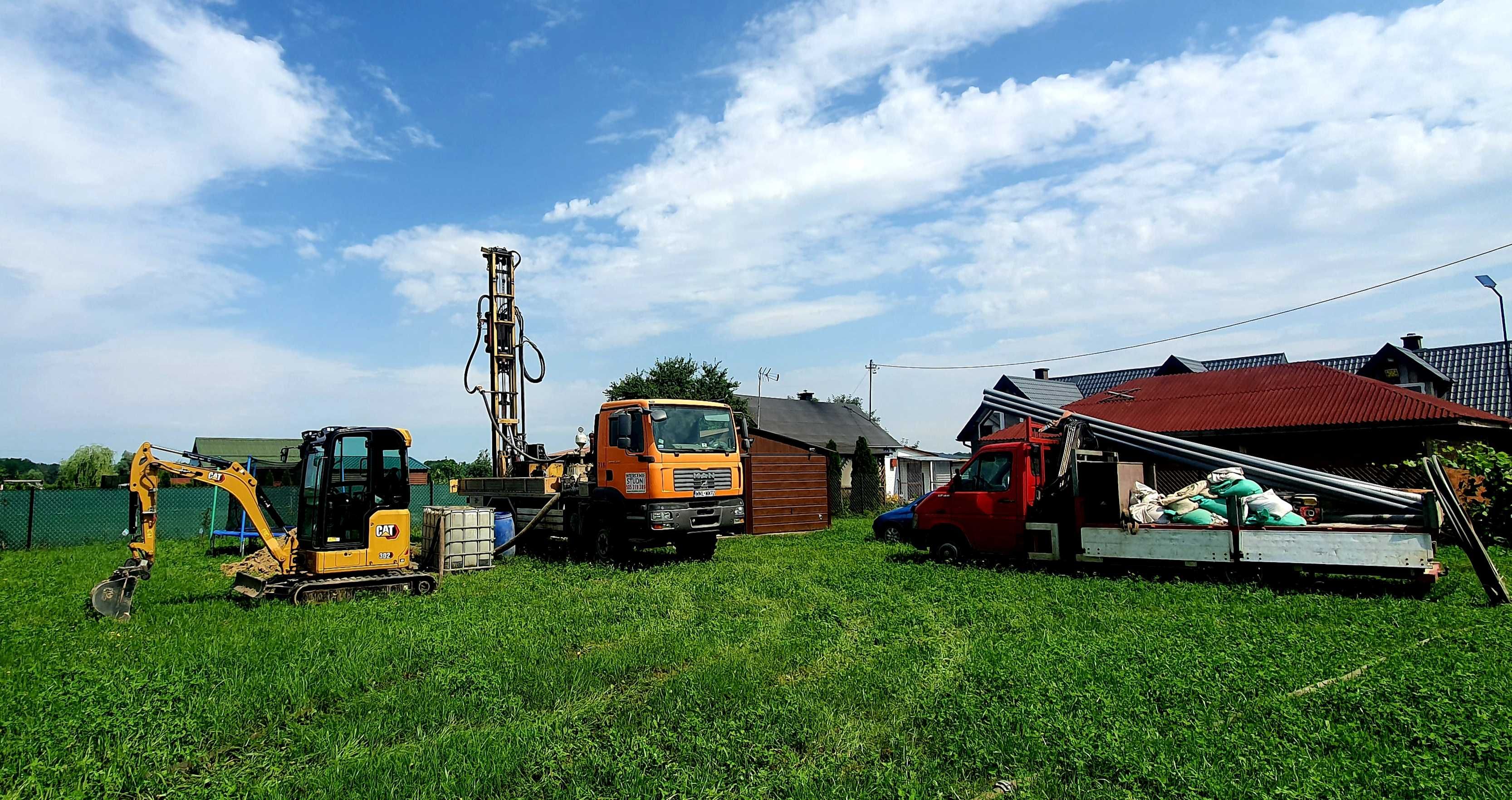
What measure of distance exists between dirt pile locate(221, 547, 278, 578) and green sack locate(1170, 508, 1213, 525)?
524 inches

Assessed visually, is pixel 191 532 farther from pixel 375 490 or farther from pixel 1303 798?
pixel 1303 798

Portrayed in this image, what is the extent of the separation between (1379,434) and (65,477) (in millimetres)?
52466

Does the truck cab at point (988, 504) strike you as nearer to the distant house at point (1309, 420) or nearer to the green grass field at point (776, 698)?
the green grass field at point (776, 698)

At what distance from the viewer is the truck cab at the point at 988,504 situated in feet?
42.3

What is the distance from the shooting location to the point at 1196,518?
1143cm

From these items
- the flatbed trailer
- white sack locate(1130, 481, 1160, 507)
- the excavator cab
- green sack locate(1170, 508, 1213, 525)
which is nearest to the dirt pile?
the excavator cab

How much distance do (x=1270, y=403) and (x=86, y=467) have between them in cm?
4954

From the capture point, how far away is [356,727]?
5441mm

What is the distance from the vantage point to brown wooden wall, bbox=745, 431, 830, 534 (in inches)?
811

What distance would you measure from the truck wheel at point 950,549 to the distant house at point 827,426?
70.3ft

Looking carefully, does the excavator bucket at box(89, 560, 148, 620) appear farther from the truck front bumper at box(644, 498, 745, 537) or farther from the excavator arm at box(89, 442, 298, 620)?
the truck front bumper at box(644, 498, 745, 537)

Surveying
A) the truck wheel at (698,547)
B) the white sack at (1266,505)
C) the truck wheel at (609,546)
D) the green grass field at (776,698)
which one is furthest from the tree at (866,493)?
the green grass field at (776,698)

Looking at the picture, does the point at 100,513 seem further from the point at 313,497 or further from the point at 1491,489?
the point at 1491,489

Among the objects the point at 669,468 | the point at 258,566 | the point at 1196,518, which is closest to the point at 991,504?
the point at 1196,518
